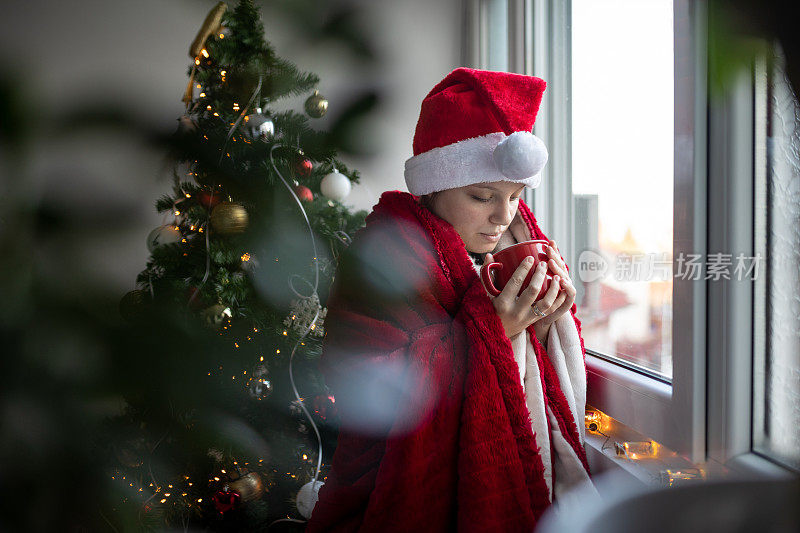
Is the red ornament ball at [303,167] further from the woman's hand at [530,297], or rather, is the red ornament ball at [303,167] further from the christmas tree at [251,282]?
the woman's hand at [530,297]

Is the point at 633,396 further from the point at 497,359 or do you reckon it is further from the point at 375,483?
the point at 375,483

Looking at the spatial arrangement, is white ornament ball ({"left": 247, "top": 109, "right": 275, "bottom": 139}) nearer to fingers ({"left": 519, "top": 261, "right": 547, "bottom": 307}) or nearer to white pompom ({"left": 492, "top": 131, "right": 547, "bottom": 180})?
white pompom ({"left": 492, "top": 131, "right": 547, "bottom": 180})

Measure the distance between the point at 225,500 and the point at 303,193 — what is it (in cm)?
Answer: 69

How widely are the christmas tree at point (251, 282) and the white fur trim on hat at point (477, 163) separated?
22 centimetres

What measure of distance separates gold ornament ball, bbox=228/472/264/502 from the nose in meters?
0.82

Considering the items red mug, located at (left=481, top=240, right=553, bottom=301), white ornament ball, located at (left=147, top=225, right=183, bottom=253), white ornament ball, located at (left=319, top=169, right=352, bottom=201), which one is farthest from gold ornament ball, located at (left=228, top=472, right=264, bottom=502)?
red mug, located at (left=481, top=240, right=553, bottom=301)

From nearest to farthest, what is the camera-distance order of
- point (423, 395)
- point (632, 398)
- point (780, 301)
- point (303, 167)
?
point (780, 301), point (423, 395), point (632, 398), point (303, 167)

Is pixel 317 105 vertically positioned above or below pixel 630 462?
above

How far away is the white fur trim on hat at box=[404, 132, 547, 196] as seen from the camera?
2.13ft

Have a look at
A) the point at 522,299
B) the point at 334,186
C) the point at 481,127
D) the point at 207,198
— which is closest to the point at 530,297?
the point at 522,299

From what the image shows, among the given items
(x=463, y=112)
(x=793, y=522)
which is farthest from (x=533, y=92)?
(x=793, y=522)

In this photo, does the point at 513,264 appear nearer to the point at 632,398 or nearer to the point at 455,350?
the point at 455,350

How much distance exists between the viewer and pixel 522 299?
2.13ft

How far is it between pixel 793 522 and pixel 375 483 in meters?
0.59
